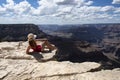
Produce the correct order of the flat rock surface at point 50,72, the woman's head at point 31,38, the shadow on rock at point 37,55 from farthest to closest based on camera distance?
the woman's head at point 31,38 → the shadow on rock at point 37,55 → the flat rock surface at point 50,72

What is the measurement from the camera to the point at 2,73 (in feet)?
35.5

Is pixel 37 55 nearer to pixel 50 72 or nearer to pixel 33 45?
pixel 33 45

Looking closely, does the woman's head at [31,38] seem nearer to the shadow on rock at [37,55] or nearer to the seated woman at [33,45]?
the seated woman at [33,45]

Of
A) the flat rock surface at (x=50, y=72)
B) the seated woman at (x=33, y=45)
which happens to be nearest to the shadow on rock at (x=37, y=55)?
the seated woman at (x=33, y=45)

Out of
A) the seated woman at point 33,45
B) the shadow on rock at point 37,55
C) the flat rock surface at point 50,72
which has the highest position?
the seated woman at point 33,45

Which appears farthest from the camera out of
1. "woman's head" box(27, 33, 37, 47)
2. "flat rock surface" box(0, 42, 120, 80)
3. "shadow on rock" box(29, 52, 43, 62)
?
"woman's head" box(27, 33, 37, 47)

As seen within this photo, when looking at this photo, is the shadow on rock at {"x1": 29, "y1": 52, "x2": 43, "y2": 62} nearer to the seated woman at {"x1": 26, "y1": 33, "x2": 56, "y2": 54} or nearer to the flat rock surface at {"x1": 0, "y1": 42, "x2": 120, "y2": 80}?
the seated woman at {"x1": 26, "y1": 33, "x2": 56, "y2": 54}

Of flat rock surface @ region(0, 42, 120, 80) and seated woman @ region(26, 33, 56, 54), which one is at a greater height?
seated woman @ region(26, 33, 56, 54)

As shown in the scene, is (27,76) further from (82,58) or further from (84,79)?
(82,58)

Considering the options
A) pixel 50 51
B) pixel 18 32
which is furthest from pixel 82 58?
pixel 50 51

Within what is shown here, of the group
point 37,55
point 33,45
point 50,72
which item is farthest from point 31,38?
point 50,72

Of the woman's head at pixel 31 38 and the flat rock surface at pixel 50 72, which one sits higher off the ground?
the woman's head at pixel 31 38

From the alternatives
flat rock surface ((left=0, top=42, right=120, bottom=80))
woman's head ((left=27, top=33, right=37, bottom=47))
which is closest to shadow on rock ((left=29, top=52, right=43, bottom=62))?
woman's head ((left=27, top=33, right=37, bottom=47))

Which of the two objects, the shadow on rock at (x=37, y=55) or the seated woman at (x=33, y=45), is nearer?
the shadow on rock at (x=37, y=55)
